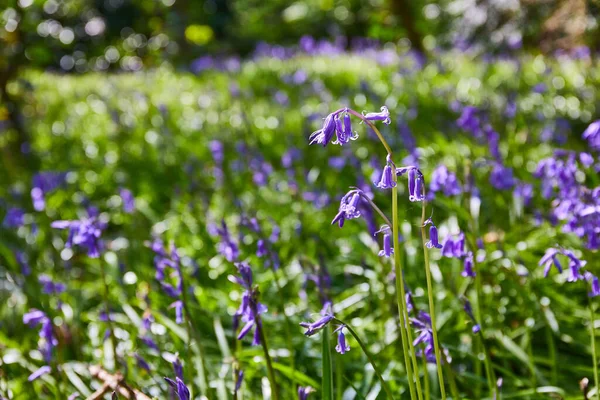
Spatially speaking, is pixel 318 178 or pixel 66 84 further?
pixel 66 84

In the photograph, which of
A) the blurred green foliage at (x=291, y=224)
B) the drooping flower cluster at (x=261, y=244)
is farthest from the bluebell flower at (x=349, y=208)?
the drooping flower cluster at (x=261, y=244)

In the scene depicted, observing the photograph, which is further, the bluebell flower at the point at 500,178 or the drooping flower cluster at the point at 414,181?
the bluebell flower at the point at 500,178

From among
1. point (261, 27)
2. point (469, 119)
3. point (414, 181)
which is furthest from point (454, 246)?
point (261, 27)

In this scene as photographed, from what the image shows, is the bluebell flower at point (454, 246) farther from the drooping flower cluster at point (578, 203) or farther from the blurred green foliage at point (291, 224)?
the drooping flower cluster at point (578, 203)

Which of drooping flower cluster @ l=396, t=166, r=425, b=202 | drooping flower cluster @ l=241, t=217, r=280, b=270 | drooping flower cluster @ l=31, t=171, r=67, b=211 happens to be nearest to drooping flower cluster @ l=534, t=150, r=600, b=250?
drooping flower cluster @ l=396, t=166, r=425, b=202

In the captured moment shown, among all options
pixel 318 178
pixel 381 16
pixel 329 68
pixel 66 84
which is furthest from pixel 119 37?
pixel 318 178

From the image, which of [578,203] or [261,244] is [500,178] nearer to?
[578,203]

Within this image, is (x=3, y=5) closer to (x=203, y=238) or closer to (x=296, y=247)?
(x=203, y=238)

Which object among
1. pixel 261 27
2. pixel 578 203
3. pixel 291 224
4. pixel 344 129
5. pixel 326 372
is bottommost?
pixel 261 27
